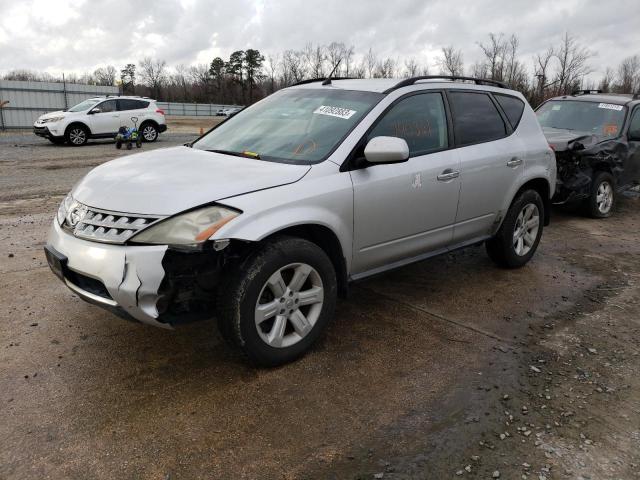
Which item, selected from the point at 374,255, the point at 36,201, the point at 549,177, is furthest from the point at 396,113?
the point at 36,201

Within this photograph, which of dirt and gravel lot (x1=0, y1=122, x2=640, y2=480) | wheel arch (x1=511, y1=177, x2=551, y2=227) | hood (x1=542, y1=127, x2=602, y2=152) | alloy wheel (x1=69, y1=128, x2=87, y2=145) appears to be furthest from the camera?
alloy wheel (x1=69, y1=128, x2=87, y2=145)

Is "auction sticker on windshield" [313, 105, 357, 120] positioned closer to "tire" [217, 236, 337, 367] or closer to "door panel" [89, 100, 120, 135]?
"tire" [217, 236, 337, 367]

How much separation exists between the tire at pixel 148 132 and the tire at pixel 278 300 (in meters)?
17.2

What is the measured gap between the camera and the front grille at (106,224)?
109 inches

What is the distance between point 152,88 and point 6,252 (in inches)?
3305

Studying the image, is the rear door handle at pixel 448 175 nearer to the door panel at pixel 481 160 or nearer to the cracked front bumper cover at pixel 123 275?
the door panel at pixel 481 160

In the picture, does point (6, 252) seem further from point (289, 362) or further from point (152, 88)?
point (152, 88)

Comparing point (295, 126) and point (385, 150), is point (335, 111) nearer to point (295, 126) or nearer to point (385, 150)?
point (295, 126)

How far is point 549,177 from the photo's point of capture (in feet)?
17.0

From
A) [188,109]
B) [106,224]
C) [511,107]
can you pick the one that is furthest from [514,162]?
[188,109]

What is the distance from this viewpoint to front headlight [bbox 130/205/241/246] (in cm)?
272

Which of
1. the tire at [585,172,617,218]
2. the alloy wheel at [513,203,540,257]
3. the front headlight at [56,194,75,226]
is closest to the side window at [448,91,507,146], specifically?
the alloy wheel at [513,203,540,257]

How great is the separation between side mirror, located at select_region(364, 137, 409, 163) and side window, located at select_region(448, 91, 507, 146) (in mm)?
1088

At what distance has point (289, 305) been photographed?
10.4 ft
